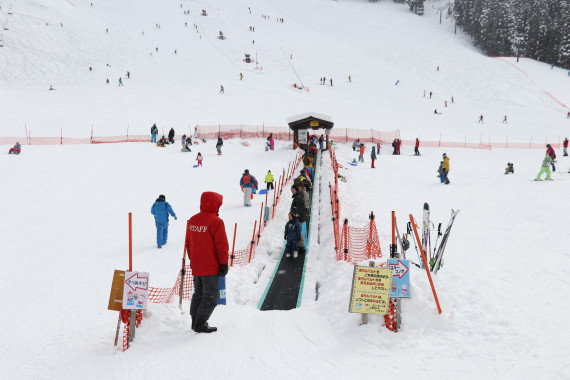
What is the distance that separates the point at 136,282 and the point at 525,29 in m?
93.1

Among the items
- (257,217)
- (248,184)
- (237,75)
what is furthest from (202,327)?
(237,75)

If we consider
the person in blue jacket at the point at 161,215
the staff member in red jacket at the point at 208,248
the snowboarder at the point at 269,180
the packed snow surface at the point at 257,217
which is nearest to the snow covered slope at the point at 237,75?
the packed snow surface at the point at 257,217

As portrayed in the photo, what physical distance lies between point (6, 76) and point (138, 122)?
74.0 ft

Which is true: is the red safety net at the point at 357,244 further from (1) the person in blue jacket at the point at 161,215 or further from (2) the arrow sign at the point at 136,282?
(1) the person in blue jacket at the point at 161,215

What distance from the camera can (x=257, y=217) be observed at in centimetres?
1373

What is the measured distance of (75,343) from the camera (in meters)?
5.17

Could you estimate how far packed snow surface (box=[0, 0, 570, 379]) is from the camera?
4.65 metres

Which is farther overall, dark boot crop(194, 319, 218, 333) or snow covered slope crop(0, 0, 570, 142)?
snow covered slope crop(0, 0, 570, 142)

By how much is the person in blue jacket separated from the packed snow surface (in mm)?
448

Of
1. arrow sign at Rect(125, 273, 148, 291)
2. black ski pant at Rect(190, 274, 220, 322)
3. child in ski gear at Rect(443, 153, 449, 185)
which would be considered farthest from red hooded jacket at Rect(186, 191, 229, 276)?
child in ski gear at Rect(443, 153, 449, 185)

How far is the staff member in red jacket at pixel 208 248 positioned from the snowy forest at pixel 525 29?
85.3 metres

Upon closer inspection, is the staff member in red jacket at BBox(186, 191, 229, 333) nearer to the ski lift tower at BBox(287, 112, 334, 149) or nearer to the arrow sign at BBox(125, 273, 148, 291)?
the arrow sign at BBox(125, 273, 148, 291)

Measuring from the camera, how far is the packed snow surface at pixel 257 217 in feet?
15.3

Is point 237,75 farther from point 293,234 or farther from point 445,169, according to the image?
point 293,234
